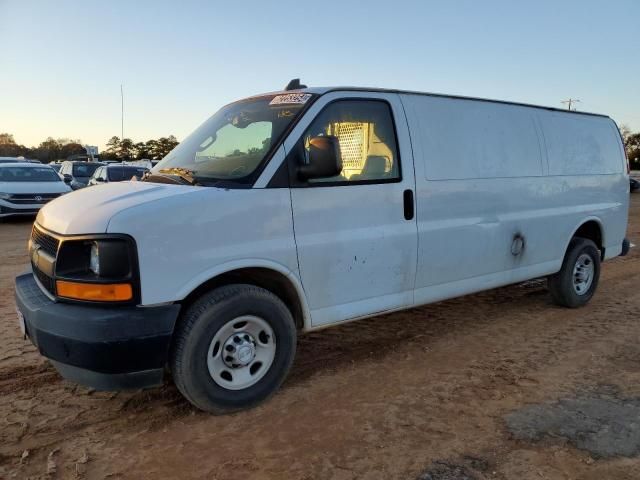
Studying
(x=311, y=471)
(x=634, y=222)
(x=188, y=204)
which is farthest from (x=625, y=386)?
(x=634, y=222)

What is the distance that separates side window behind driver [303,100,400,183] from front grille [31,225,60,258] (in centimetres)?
182

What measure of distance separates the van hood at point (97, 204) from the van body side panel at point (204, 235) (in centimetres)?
9

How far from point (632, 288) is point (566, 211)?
7.51ft

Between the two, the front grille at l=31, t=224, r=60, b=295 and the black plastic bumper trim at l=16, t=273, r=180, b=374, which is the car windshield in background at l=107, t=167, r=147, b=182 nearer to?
the front grille at l=31, t=224, r=60, b=295

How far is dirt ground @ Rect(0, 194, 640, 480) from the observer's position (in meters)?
2.94

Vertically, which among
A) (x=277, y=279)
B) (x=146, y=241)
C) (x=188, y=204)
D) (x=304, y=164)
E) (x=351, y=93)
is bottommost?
(x=277, y=279)

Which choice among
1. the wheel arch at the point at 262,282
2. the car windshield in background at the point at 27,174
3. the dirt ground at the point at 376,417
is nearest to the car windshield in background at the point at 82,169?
the car windshield in background at the point at 27,174

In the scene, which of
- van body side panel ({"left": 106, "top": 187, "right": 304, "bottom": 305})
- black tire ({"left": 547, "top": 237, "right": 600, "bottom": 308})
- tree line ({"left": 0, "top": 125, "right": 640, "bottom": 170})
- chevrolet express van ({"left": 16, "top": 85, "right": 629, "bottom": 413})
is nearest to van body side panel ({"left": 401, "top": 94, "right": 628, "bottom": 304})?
chevrolet express van ({"left": 16, "top": 85, "right": 629, "bottom": 413})

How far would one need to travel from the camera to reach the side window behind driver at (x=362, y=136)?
3.90m

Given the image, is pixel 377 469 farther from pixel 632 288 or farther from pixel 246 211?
pixel 632 288

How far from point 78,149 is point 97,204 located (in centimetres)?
7799

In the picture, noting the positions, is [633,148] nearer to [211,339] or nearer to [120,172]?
[120,172]

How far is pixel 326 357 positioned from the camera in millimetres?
4566

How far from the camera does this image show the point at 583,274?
622 centimetres
